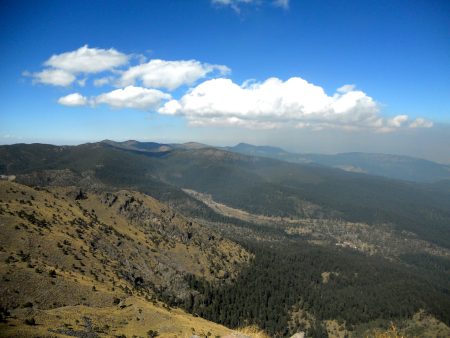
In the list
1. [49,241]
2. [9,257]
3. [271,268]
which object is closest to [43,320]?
[9,257]

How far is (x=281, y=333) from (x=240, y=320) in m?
16.9

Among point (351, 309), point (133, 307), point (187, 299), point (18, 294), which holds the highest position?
point (18, 294)

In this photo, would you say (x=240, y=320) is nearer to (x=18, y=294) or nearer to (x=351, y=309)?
(x=351, y=309)

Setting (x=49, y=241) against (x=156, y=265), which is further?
(x=156, y=265)

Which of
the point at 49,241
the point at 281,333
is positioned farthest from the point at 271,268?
the point at 49,241

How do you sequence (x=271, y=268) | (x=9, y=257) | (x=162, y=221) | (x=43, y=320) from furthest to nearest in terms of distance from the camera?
(x=271, y=268)
(x=162, y=221)
(x=9, y=257)
(x=43, y=320)

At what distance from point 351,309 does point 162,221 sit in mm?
104278

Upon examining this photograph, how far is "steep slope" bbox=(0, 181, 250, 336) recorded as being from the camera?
64188 millimetres

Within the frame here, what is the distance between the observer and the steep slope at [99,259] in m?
64.2

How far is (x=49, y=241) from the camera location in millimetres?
97000

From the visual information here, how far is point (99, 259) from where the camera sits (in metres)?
110

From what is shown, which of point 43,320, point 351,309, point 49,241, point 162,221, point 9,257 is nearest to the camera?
point 43,320

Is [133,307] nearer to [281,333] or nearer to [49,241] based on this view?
[49,241]

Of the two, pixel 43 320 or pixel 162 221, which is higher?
pixel 43 320
